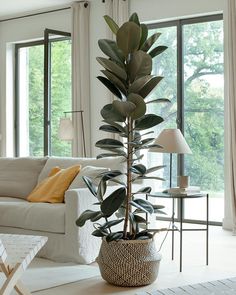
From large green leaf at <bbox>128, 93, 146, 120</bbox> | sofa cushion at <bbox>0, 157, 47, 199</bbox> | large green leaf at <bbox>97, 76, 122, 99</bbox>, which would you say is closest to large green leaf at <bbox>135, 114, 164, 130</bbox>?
large green leaf at <bbox>128, 93, 146, 120</bbox>

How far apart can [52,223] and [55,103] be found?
390 cm

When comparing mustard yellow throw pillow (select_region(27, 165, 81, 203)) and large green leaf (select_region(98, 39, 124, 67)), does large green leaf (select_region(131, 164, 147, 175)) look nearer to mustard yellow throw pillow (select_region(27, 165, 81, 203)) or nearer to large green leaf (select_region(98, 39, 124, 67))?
large green leaf (select_region(98, 39, 124, 67))

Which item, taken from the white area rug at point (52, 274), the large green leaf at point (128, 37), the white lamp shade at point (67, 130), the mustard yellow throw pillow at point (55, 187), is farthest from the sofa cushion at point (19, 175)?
the large green leaf at point (128, 37)

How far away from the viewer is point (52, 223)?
5004 millimetres

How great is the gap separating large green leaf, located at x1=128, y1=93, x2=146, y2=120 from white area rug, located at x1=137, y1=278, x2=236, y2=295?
1192 millimetres

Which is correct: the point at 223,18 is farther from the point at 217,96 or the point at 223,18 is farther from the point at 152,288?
the point at 152,288

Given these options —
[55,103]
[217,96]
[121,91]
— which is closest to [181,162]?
[217,96]

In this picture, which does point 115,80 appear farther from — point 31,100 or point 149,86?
point 31,100

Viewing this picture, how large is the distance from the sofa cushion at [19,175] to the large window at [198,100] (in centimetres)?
186

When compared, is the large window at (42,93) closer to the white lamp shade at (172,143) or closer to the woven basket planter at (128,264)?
the white lamp shade at (172,143)

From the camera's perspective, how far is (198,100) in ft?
23.8

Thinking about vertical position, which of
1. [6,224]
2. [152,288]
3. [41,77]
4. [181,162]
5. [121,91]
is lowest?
[152,288]

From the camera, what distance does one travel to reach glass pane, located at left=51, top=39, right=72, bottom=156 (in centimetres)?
854

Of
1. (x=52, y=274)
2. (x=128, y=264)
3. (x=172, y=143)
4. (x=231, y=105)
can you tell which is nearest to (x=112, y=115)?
(x=172, y=143)
